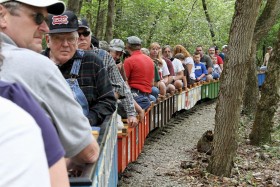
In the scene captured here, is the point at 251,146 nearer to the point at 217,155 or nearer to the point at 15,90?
the point at 217,155

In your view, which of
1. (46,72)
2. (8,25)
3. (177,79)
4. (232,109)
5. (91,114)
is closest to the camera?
(46,72)

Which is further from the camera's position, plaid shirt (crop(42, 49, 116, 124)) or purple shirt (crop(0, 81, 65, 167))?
plaid shirt (crop(42, 49, 116, 124))

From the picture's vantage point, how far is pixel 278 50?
10.1 m

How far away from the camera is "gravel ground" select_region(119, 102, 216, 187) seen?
24.4ft

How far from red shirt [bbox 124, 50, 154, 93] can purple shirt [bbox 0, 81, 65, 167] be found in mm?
7000

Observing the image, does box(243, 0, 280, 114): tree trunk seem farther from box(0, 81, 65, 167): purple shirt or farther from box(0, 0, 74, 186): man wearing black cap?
box(0, 81, 65, 167): purple shirt

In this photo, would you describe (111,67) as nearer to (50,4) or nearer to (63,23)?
(63,23)

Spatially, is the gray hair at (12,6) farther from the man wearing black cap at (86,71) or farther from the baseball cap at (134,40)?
the baseball cap at (134,40)

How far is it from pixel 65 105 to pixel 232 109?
598 centimetres

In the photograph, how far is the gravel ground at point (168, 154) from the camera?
7.45 metres

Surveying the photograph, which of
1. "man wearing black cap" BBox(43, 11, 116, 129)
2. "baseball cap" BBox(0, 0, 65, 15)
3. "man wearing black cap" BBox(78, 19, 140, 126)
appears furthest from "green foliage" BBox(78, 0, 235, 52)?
"baseball cap" BBox(0, 0, 65, 15)

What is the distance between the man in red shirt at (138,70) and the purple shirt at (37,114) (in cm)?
697

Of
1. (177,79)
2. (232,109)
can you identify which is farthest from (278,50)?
(177,79)

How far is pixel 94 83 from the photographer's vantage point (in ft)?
14.0
